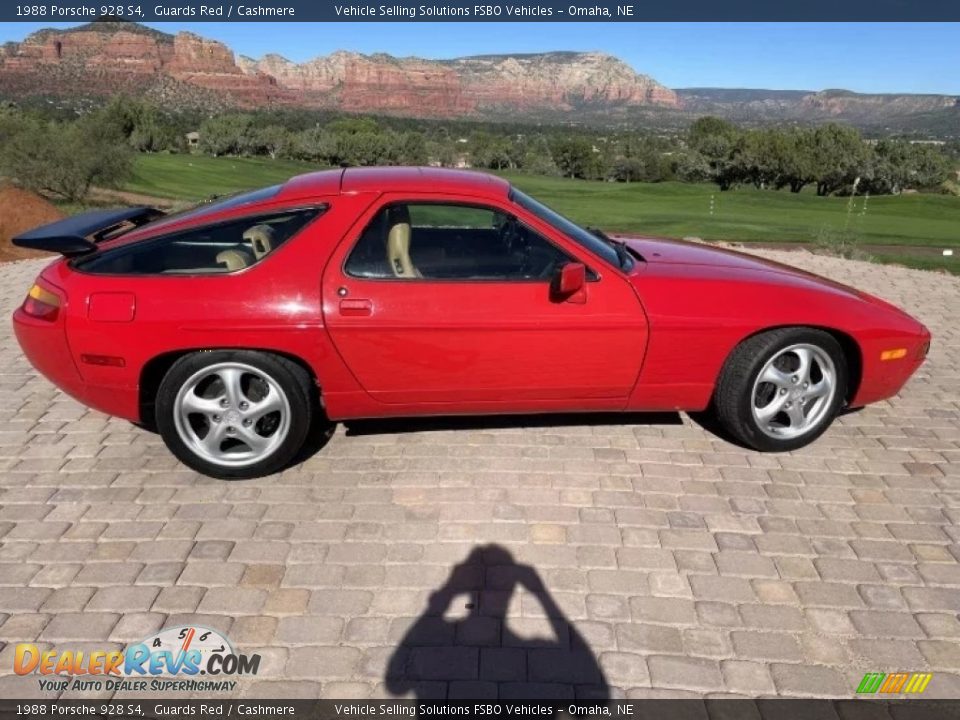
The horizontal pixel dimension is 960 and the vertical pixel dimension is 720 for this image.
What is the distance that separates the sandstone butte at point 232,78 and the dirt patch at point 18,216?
82.4 m

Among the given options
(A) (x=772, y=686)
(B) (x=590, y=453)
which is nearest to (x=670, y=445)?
(B) (x=590, y=453)

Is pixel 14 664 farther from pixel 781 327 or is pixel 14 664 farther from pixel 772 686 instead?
pixel 781 327

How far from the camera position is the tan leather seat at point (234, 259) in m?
3.28

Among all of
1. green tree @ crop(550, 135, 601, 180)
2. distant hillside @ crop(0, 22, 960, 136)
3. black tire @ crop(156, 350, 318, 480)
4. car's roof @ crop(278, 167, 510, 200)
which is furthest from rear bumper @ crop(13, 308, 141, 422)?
distant hillside @ crop(0, 22, 960, 136)

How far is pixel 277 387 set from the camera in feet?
10.8

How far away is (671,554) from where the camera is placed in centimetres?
286

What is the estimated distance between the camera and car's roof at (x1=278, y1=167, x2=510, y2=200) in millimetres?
3414

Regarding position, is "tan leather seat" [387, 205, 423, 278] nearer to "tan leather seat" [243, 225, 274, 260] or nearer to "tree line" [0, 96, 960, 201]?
"tan leather seat" [243, 225, 274, 260]

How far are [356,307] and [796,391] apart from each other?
237 cm

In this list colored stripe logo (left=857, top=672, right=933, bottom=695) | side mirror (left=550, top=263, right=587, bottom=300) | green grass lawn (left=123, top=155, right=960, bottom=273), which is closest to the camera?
colored stripe logo (left=857, top=672, right=933, bottom=695)

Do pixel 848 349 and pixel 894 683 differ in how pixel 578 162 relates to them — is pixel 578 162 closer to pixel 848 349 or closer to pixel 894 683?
pixel 848 349

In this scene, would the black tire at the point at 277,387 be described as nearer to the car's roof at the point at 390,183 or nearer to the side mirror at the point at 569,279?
the car's roof at the point at 390,183

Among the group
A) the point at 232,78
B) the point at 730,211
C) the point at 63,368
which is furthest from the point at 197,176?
the point at 232,78

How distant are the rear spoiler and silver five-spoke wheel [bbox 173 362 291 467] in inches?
36.4
